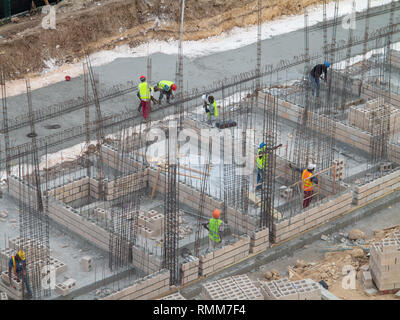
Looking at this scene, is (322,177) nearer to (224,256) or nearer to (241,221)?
(241,221)

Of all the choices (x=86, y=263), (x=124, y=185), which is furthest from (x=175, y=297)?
(x=124, y=185)

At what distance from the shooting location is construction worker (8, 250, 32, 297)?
1496 centimetres

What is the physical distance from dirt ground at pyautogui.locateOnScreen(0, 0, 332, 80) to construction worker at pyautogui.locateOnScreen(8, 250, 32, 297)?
31.7 feet

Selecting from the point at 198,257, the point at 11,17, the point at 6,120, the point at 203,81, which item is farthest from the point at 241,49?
the point at 198,257

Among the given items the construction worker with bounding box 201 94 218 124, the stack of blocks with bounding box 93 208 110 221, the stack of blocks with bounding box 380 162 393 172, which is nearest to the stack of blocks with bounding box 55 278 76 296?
the stack of blocks with bounding box 93 208 110 221

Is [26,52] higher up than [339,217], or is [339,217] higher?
[26,52]

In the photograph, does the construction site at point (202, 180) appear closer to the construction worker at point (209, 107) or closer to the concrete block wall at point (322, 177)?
the concrete block wall at point (322, 177)

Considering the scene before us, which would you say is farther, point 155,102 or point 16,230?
point 155,102

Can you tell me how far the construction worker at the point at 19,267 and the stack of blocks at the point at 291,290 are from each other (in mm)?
3945

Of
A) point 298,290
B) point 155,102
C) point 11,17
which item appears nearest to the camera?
point 298,290

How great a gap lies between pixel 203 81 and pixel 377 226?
26.3 ft

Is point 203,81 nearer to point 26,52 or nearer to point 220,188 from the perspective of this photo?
point 26,52

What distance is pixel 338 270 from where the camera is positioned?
1647 cm

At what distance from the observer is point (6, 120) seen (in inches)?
827
